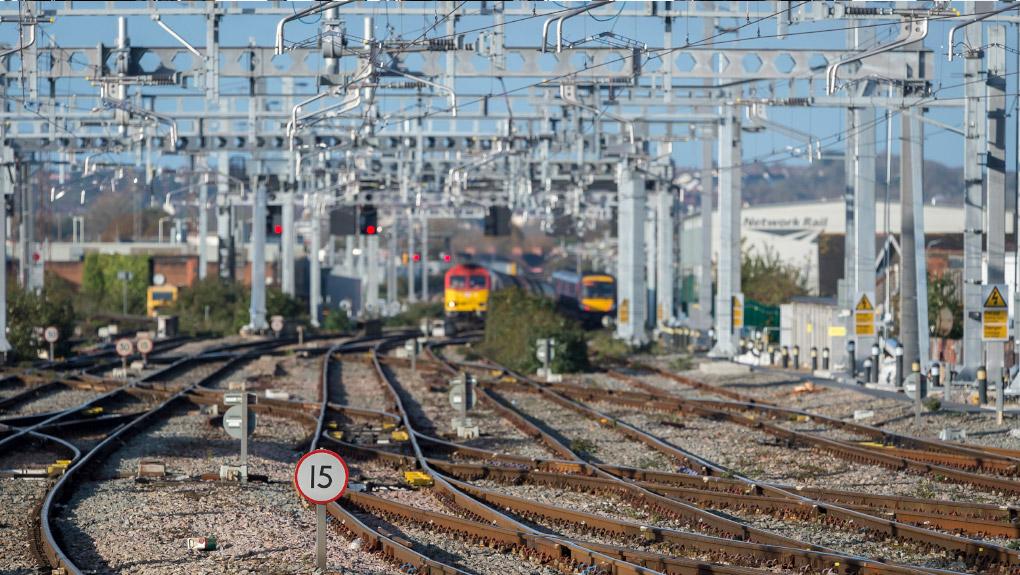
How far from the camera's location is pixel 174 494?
13.2 meters

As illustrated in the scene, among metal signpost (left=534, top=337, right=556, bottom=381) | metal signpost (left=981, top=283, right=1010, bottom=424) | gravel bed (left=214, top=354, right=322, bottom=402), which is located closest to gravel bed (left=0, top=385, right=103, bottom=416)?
gravel bed (left=214, top=354, right=322, bottom=402)

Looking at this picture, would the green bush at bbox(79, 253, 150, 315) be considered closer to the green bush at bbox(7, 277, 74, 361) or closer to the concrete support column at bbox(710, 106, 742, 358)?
the green bush at bbox(7, 277, 74, 361)

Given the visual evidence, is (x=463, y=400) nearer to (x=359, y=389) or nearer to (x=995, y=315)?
(x=995, y=315)

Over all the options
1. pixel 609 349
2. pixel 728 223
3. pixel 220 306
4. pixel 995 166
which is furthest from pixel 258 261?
pixel 995 166

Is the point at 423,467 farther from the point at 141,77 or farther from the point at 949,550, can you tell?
the point at 141,77

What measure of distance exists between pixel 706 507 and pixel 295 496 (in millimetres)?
3798

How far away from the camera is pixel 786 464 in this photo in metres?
15.2

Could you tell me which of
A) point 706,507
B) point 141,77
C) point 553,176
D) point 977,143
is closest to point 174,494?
point 706,507

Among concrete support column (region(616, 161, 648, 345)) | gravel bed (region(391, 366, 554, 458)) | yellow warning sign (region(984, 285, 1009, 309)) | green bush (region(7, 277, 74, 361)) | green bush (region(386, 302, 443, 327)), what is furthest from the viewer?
green bush (region(386, 302, 443, 327))

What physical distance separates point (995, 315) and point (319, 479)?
1299 centimetres

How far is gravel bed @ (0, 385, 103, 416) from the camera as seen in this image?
73.6ft

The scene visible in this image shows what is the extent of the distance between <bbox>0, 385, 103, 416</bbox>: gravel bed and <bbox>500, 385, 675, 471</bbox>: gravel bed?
7.28 m

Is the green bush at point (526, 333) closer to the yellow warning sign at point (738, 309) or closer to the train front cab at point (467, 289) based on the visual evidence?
the yellow warning sign at point (738, 309)

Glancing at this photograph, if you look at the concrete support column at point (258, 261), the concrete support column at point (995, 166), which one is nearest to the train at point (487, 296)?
the concrete support column at point (258, 261)
